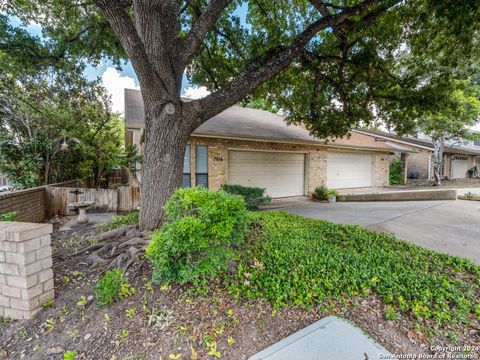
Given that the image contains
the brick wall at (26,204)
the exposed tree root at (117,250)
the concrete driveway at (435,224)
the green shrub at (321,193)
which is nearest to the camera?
the exposed tree root at (117,250)

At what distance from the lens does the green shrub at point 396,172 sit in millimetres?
17578

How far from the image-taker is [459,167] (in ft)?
72.9

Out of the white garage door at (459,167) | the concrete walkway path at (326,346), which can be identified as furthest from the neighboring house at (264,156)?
the white garage door at (459,167)

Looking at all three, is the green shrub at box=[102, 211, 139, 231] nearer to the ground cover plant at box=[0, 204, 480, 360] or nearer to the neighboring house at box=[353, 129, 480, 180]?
the ground cover plant at box=[0, 204, 480, 360]

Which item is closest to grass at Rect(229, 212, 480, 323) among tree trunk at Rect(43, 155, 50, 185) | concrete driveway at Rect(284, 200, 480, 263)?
concrete driveway at Rect(284, 200, 480, 263)

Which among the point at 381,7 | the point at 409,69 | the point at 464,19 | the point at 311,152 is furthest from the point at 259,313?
the point at 311,152

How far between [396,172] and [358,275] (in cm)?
1878

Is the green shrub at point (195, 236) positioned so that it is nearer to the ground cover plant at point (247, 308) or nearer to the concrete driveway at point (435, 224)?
the ground cover plant at point (247, 308)

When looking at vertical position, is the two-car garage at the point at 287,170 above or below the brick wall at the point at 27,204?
above

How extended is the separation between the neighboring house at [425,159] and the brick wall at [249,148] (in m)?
5.59

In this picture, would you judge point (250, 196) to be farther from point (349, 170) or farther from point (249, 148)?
point (349, 170)

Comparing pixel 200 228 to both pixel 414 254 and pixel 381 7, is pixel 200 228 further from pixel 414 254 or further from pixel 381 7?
pixel 381 7

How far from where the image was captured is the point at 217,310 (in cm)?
225

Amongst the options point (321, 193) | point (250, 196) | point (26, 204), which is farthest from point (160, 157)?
point (321, 193)
